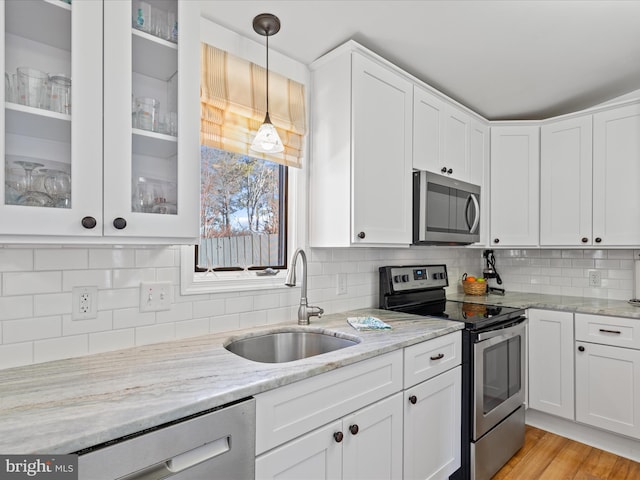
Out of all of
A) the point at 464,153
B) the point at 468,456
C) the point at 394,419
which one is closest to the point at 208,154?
the point at 394,419

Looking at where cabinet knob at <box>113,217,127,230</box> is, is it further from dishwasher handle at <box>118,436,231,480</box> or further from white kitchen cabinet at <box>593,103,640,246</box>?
white kitchen cabinet at <box>593,103,640,246</box>

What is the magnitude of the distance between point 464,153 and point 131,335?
238 centimetres

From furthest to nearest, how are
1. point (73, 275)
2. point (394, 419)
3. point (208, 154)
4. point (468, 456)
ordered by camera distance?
1. point (468, 456)
2. point (208, 154)
3. point (394, 419)
4. point (73, 275)

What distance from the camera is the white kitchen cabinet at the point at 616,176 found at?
2.54m

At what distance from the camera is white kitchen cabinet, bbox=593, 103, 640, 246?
254cm

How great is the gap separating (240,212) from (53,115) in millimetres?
979

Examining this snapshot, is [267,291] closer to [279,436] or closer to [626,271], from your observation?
[279,436]

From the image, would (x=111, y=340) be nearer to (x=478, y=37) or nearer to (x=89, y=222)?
(x=89, y=222)

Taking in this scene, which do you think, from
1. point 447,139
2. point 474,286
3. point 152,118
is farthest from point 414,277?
point 152,118

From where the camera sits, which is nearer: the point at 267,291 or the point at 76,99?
the point at 76,99

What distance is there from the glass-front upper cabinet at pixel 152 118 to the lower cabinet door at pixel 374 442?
950mm

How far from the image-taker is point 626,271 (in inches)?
110

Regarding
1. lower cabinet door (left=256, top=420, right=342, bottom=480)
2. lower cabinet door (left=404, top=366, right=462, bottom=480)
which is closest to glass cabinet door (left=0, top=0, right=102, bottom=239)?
lower cabinet door (left=256, top=420, right=342, bottom=480)

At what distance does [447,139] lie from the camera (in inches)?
98.0
